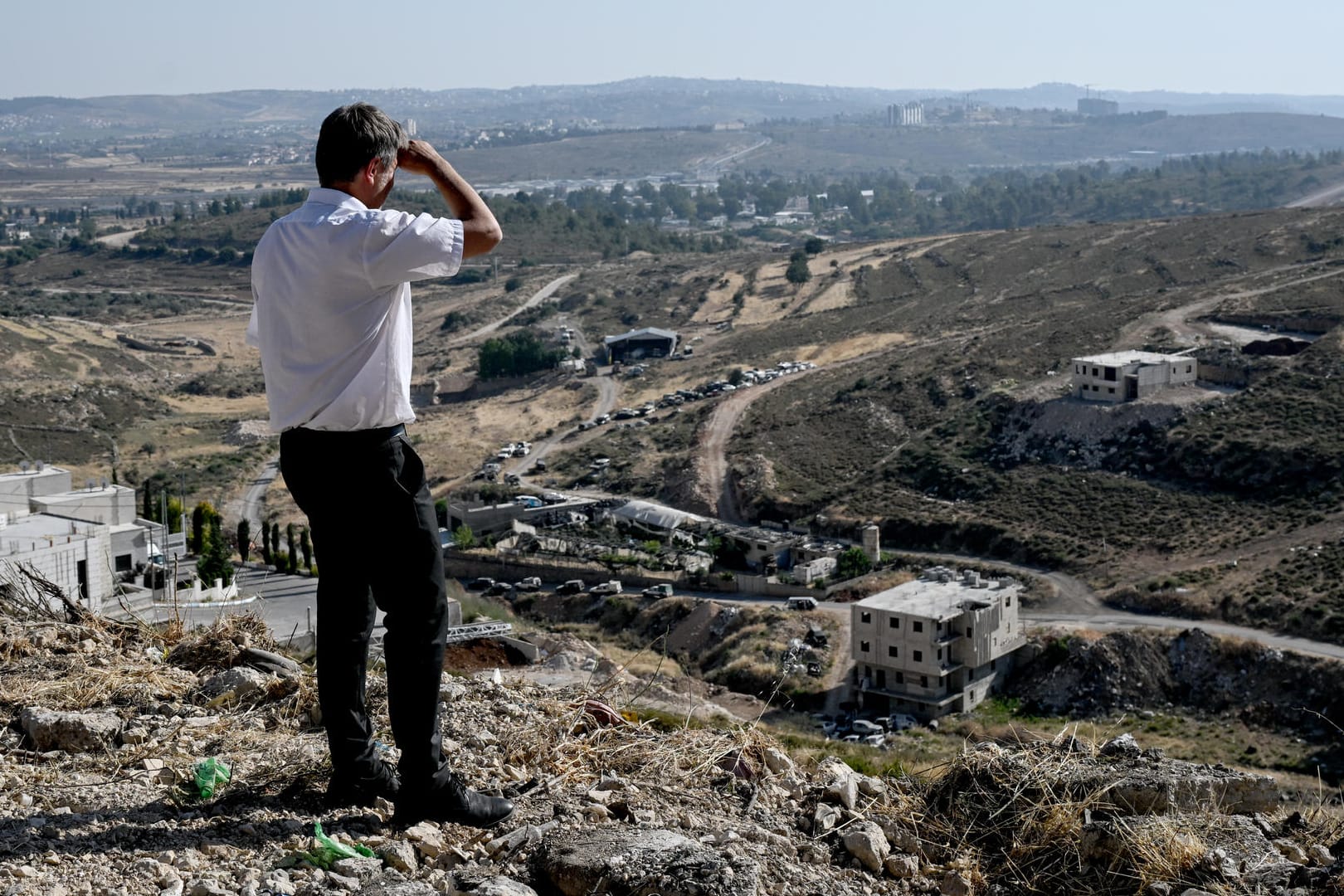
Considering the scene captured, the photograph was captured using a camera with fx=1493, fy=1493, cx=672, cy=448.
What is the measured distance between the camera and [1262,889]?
3.17 metres

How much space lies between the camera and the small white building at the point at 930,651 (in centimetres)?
2322

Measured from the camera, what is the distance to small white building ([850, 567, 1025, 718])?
2322 cm

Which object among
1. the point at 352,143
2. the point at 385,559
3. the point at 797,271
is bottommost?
the point at 797,271

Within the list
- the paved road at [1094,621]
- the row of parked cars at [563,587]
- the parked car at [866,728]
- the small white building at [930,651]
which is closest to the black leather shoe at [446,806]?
the paved road at [1094,621]

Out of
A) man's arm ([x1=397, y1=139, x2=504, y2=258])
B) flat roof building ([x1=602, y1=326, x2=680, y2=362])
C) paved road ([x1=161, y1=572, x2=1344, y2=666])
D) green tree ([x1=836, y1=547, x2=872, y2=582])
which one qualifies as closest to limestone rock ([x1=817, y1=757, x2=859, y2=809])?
man's arm ([x1=397, y1=139, x2=504, y2=258])

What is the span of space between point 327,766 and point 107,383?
5279 centimetres

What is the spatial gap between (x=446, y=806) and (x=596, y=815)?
1.17ft

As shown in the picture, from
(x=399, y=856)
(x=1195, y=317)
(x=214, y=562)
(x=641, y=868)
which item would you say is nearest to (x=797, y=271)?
(x=1195, y=317)

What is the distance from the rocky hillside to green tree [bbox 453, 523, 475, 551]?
2955 centimetres

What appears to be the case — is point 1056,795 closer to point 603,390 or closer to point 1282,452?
point 1282,452

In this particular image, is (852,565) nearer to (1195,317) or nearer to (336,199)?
(1195,317)

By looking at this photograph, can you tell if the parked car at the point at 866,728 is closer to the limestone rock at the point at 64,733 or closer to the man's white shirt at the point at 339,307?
the limestone rock at the point at 64,733

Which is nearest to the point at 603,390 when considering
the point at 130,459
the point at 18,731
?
the point at 130,459

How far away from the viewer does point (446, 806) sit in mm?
3514
